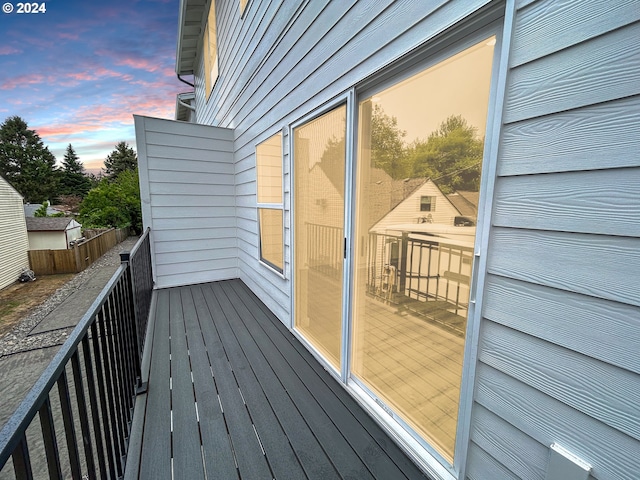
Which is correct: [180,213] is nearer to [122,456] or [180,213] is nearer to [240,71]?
[240,71]

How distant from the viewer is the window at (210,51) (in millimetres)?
5430

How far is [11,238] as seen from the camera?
12125mm

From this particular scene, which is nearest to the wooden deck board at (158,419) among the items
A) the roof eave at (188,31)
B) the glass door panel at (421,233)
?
the glass door panel at (421,233)

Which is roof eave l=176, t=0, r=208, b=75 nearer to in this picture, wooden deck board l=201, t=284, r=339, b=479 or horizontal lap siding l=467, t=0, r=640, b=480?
wooden deck board l=201, t=284, r=339, b=479

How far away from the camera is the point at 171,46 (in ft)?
34.3

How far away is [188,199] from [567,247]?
4.49 m

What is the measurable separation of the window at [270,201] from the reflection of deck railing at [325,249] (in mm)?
652

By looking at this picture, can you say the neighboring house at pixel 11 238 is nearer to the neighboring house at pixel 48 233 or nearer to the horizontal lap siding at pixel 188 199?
the neighboring house at pixel 48 233

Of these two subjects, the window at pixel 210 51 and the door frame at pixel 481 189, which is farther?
the window at pixel 210 51

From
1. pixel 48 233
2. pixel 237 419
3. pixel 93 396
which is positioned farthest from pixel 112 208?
pixel 93 396

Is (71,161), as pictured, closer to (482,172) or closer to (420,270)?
(420,270)

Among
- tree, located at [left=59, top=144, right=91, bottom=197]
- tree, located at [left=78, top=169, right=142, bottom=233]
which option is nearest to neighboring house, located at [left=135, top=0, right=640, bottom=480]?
tree, located at [left=78, top=169, right=142, bottom=233]

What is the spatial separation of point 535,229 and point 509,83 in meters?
0.51

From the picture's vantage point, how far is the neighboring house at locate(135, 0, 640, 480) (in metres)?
0.78
